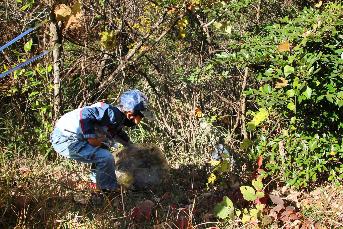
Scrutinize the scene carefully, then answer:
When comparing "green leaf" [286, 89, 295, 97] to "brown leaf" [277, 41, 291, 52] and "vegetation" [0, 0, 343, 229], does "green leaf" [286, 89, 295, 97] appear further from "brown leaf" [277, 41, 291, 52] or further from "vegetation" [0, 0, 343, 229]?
"brown leaf" [277, 41, 291, 52]

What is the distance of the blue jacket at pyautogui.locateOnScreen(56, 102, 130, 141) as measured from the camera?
4.68 metres

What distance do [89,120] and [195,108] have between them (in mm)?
1754

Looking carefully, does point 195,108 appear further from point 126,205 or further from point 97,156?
point 126,205

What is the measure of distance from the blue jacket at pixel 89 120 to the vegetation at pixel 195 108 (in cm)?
50

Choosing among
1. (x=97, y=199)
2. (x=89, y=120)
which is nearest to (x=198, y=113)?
(x=89, y=120)

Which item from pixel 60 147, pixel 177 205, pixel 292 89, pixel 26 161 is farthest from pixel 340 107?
pixel 26 161

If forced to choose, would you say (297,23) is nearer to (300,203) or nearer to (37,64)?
(300,203)

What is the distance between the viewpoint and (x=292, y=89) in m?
4.15

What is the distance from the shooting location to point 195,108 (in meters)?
6.00

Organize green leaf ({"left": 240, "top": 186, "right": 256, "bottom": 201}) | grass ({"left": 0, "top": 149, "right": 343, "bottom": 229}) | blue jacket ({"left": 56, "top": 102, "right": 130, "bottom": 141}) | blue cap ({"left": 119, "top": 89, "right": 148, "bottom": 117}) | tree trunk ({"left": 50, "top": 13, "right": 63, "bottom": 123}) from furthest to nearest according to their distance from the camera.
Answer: tree trunk ({"left": 50, "top": 13, "right": 63, "bottom": 123}), blue cap ({"left": 119, "top": 89, "right": 148, "bottom": 117}), blue jacket ({"left": 56, "top": 102, "right": 130, "bottom": 141}), green leaf ({"left": 240, "top": 186, "right": 256, "bottom": 201}), grass ({"left": 0, "top": 149, "right": 343, "bottom": 229})

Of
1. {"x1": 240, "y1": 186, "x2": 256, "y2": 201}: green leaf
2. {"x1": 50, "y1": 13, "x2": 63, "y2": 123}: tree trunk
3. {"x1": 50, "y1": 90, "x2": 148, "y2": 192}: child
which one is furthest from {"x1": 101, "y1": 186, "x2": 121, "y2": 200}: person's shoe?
{"x1": 50, "y1": 13, "x2": 63, "y2": 123}: tree trunk

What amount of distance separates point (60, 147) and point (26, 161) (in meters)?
0.64

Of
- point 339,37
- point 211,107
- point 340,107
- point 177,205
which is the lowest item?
point 177,205

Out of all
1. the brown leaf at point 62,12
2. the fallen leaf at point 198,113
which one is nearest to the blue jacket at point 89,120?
the brown leaf at point 62,12
